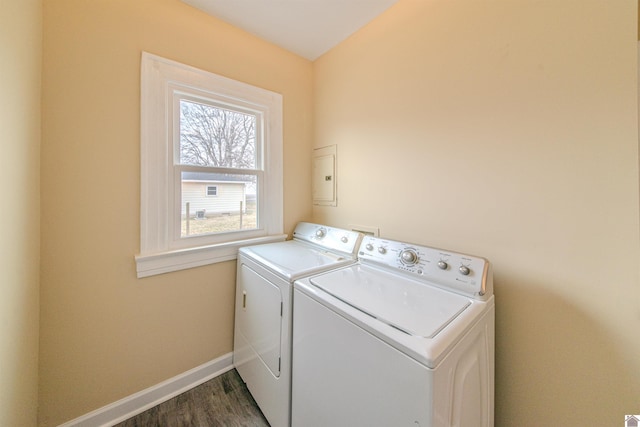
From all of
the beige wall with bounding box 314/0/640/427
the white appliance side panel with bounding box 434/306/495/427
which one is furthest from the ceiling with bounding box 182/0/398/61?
the white appliance side panel with bounding box 434/306/495/427

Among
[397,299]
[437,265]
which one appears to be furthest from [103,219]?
[437,265]

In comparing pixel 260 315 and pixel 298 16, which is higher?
pixel 298 16

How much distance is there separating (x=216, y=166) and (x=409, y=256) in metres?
1.43

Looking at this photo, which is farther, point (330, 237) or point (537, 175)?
point (330, 237)

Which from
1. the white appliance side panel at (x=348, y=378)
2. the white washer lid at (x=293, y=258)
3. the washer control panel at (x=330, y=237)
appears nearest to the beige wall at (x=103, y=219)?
the white washer lid at (x=293, y=258)

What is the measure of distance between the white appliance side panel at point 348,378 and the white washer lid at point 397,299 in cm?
9

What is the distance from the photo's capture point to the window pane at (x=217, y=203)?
59.1 inches

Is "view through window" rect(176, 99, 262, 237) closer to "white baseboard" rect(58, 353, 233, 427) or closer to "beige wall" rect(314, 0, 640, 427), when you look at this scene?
"white baseboard" rect(58, 353, 233, 427)

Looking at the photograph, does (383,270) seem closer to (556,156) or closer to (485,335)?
(485,335)

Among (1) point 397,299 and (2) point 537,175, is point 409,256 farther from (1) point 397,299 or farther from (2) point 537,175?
(2) point 537,175

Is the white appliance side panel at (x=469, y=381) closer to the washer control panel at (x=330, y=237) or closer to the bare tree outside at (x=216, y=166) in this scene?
the washer control panel at (x=330, y=237)

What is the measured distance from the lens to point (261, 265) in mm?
1326

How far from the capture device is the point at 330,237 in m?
1.59

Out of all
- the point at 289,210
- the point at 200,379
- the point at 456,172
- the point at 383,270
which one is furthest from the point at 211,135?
the point at 200,379
